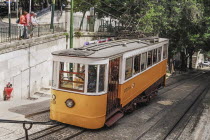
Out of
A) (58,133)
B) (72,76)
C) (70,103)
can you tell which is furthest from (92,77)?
(58,133)

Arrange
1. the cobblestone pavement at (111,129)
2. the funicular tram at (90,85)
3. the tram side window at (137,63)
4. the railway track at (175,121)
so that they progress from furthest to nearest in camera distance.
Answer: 1. the tram side window at (137,63)
2. the railway track at (175,121)
3. the funicular tram at (90,85)
4. the cobblestone pavement at (111,129)

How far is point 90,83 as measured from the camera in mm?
9781

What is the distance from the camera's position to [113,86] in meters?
10.7

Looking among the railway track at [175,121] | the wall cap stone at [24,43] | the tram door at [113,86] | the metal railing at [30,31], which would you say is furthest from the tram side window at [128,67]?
the metal railing at [30,31]

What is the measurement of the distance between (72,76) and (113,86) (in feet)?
5.28

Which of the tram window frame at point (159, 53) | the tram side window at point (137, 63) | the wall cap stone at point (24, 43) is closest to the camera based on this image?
the tram side window at point (137, 63)

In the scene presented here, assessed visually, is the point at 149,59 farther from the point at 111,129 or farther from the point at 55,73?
the point at 55,73

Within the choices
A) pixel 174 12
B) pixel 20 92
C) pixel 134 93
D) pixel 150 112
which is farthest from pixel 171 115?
pixel 174 12

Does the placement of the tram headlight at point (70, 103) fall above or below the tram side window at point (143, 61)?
below

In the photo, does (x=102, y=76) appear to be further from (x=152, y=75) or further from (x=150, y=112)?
(x=152, y=75)

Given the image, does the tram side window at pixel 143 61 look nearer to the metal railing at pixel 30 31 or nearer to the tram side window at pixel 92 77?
the tram side window at pixel 92 77

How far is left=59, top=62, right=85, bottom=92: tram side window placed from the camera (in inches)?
387

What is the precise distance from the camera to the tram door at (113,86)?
1042 cm

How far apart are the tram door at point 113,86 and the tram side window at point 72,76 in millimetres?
1063
